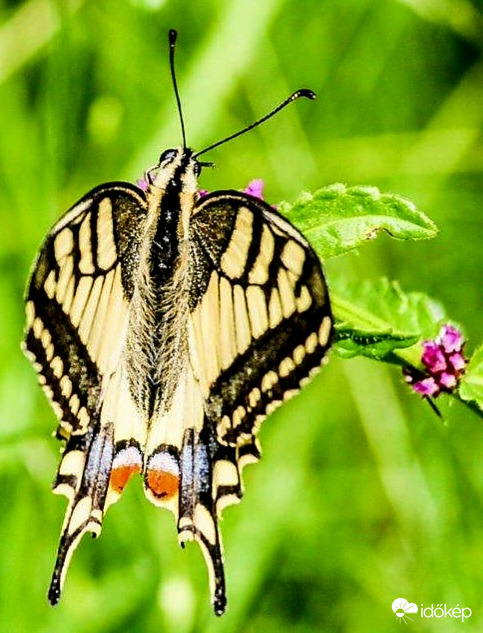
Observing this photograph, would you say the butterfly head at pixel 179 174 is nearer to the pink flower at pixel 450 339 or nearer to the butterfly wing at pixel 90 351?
the butterfly wing at pixel 90 351

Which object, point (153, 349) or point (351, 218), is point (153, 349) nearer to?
point (153, 349)

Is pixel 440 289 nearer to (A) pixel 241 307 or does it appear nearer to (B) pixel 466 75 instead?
(B) pixel 466 75

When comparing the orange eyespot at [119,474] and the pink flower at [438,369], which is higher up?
the pink flower at [438,369]

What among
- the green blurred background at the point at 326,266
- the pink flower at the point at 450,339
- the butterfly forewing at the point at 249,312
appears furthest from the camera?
the green blurred background at the point at 326,266

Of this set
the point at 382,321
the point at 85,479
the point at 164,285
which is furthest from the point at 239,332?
the point at 85,479

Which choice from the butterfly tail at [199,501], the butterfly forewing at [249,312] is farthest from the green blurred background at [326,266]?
the butterfly forewing at [249,312]

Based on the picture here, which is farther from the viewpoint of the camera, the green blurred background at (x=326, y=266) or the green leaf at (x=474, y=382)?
the green blurred background at (x=326, y=266)

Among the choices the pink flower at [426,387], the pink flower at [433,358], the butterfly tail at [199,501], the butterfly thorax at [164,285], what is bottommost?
the butterfly tail at [199,501]
